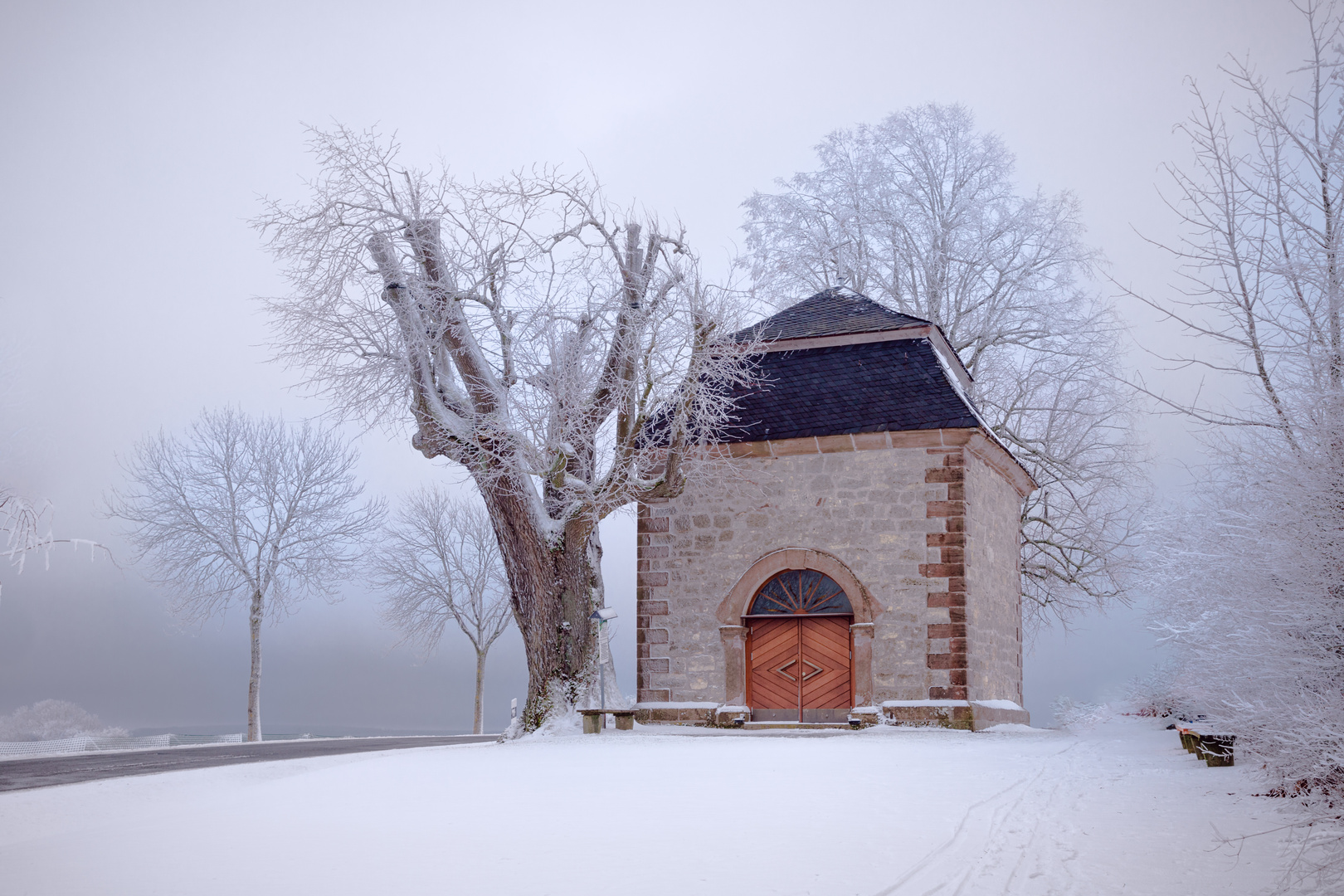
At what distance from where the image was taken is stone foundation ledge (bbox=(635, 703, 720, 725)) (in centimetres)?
1602

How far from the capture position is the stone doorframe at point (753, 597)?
15508 mm

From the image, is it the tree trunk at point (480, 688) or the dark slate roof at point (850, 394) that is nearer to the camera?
the dark slate roof at point (850, 394)

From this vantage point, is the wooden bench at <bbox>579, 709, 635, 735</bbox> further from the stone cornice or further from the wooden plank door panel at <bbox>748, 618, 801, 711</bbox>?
the stone cornice

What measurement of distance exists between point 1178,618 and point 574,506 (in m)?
7.76

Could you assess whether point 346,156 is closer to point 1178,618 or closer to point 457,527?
point 1178,618

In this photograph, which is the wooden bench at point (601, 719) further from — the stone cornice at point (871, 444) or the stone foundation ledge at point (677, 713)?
the stone cornice at point (871, 444)

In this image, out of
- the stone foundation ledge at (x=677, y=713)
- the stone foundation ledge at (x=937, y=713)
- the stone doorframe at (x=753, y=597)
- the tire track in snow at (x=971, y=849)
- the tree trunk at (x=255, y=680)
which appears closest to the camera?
the tire track in snow at (x=971, y=849)

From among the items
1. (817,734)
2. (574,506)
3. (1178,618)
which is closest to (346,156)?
(574,506)

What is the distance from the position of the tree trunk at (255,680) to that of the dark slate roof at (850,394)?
40.6 ft

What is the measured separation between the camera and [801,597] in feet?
53.0

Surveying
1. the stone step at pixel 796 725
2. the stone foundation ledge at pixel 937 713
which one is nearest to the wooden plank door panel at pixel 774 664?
the stone step at pixel 796 725

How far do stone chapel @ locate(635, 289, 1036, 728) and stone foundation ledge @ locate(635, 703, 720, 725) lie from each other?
1.0 inches

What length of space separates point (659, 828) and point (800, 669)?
31.9ft

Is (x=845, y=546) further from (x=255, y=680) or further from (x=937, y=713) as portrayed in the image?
(x=255, y=680)
